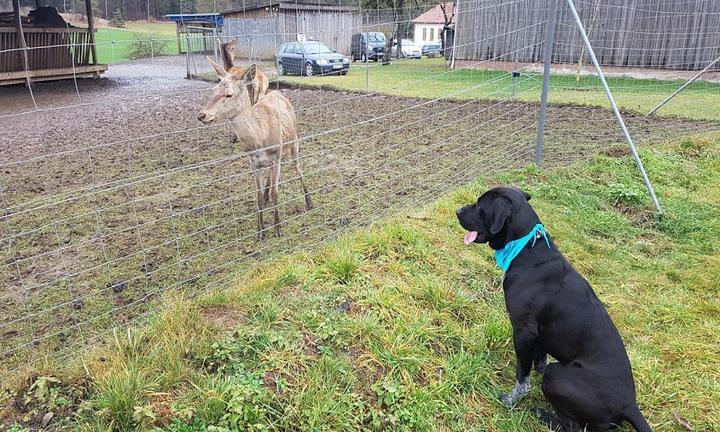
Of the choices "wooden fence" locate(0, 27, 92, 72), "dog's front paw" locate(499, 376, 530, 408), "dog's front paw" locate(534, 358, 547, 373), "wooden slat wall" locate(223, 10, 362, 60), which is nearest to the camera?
"dog's front paw" locate(499, 376, 530, 408)

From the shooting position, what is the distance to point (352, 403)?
8.26 feet

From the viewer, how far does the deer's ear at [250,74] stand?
14.9ft

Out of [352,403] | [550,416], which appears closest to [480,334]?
[550,416]

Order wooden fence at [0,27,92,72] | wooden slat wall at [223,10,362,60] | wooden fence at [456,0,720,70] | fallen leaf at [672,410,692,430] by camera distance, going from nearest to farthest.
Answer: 1. fallen leaf at [672,410,692,430]
2. wooden slat wall at [223,10,362,60]
3. wooden fence at [0,27,92,72]
4. wooden fence at [456,0,720,70]

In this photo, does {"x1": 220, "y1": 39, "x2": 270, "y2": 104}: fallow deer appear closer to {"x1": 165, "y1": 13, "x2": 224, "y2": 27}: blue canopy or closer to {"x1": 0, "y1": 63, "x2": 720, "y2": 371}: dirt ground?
{"x1": 165, "y1": 13, "x2": 224, "y2": 27}: blue canopy

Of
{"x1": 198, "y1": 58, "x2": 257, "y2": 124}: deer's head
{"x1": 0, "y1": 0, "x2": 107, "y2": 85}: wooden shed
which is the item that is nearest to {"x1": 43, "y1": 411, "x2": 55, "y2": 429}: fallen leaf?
{"x1": 198, "y1": 58, "x2": 257, "y2": 124}: deer's head

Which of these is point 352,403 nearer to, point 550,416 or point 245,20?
point 550,416

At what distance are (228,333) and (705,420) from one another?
2.59 m

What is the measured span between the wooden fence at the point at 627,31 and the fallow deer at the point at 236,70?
11606 millimetres

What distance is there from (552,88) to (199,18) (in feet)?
40.7

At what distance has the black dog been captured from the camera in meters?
2.37

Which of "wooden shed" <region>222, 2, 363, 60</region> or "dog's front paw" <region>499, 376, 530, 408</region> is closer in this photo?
"dog's front paw" <region>499, 376, 530, 408</region>

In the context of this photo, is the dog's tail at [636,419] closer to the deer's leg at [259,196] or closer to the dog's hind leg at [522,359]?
the dog's hind leg at [522,359]

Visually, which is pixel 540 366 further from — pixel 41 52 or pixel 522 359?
pixel 41 52
